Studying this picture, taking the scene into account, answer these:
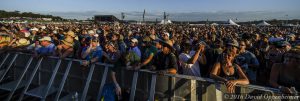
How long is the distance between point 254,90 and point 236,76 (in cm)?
58

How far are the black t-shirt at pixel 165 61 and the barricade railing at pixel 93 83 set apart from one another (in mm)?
228

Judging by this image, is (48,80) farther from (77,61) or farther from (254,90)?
(254,90)

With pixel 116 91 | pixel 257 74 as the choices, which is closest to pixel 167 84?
pixel 116 91

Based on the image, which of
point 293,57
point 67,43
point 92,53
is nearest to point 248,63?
point 293,57

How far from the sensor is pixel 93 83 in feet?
23.8

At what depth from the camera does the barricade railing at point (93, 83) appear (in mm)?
5469

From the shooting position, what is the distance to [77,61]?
7609 millimetres

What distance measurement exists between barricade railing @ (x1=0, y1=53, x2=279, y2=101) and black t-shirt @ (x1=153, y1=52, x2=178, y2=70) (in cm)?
23

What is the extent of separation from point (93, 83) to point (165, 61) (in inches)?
84.8

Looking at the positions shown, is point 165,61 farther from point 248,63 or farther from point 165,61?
point 248,63

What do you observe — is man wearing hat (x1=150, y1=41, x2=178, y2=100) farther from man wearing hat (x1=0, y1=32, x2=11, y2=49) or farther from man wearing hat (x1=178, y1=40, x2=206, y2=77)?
man wearing hat (x1=0, y1=32, x2=11, y2=49)

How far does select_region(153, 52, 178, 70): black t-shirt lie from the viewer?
19.8ft

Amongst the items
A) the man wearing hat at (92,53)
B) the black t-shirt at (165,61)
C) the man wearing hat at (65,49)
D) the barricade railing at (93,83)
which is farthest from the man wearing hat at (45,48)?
the black t-shirt at (165,61)

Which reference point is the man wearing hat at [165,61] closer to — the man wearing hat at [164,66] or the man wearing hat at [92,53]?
the man wearing hat at [164,66]
